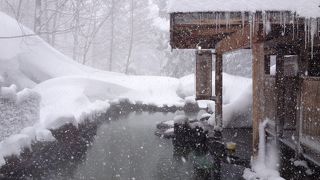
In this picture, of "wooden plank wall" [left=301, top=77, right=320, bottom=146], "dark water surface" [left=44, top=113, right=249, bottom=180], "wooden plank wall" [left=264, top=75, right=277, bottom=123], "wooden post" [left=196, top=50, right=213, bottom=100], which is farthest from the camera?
"wooden post" [left=196, top=50, right=213, bottom=100]

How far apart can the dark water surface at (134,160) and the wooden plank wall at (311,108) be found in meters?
1.74

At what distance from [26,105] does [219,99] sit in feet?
20.3

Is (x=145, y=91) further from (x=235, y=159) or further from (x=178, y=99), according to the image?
(x=235, y=159)

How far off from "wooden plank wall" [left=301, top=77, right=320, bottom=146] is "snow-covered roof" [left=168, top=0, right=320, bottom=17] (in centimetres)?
148

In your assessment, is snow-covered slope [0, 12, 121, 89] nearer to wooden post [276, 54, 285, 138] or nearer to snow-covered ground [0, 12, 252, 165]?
snow-covered ground [0, 12, 252, 165]

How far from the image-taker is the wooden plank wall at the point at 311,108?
663 centimetres

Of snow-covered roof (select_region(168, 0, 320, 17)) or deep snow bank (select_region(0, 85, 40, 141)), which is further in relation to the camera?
deep snow bank (select_region(0, 85, 40, 141))

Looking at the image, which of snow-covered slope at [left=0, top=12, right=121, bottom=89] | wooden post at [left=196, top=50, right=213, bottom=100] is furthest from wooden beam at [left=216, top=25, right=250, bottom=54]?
snow-covered slope at [left=0, top=12, right=121, bottom=89]

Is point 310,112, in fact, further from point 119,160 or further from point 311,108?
point 119,160

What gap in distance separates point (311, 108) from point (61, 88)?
12.6 m

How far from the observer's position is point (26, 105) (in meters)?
9.25

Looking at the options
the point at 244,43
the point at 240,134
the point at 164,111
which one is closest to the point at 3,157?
the point at 244,43

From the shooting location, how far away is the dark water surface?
7.77 meters

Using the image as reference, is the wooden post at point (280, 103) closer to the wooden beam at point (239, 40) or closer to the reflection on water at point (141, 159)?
the wooden beam at point (239, 40)
